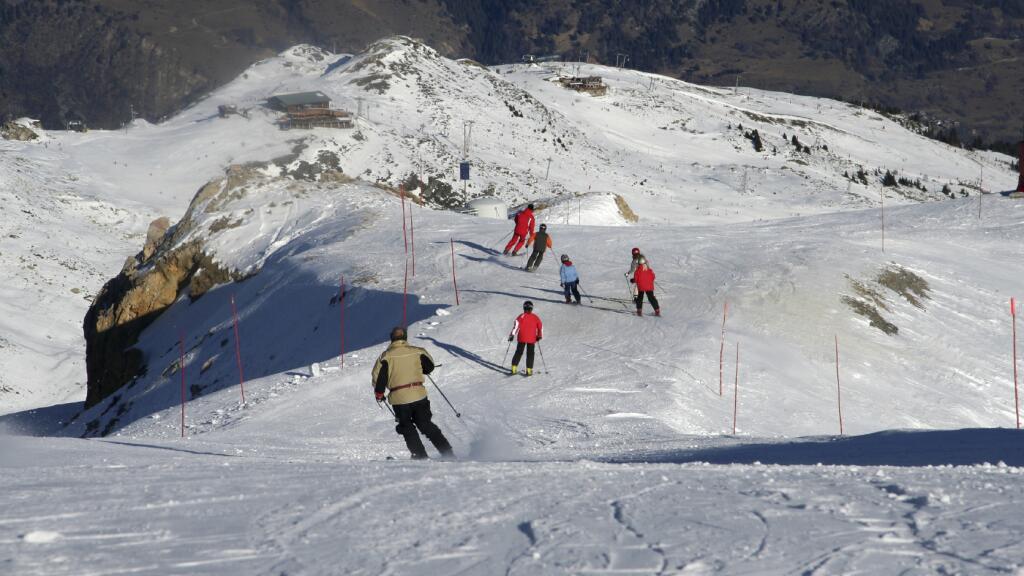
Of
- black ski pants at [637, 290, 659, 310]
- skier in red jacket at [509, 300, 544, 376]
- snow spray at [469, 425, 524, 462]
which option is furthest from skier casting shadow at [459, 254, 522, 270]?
snow spray at [469, 425, 524, 462]

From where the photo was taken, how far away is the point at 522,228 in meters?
27.9

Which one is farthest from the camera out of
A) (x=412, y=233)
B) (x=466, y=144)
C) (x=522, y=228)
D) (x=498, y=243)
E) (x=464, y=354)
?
(x=466, y=144)

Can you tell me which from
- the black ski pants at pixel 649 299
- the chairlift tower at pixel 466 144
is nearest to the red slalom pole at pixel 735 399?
the black ski pants at pixel 649 299

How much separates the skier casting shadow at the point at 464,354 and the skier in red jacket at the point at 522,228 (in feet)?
22.8

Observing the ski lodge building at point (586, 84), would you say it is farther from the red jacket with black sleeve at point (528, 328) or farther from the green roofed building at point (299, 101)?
the red jacket with black sleeve at point (528, 328)

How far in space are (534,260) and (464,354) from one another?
6360mm

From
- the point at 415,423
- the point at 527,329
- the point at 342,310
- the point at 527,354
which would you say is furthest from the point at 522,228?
the point at 415,423

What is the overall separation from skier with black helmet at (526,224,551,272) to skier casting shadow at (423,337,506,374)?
5.27 m

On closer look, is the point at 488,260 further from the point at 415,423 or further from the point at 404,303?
the point at 415,423

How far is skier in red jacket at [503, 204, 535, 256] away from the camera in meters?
27.6

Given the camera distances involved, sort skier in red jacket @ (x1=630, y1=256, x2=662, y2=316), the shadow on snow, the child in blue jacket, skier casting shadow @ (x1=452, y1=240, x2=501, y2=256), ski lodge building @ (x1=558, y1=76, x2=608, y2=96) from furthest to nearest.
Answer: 1. ski lodge building @ (x1=558, y1=76, x2=608, y2=96)
2. skier casting shadow @ (x1=452, y1=240, x2=501, y2=256)
3. the child in blue jacket
4. skier in red jacket @ (x1=630, y1=256, x2=662, y2=316)
5. the shadow on snow

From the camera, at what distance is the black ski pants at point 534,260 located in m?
26.2

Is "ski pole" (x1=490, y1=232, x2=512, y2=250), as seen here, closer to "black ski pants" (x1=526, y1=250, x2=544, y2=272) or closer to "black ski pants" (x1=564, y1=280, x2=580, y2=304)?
"black ski pants" (x1=526, y1=250, x2=544, y2=272)

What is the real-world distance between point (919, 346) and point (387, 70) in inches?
2880
